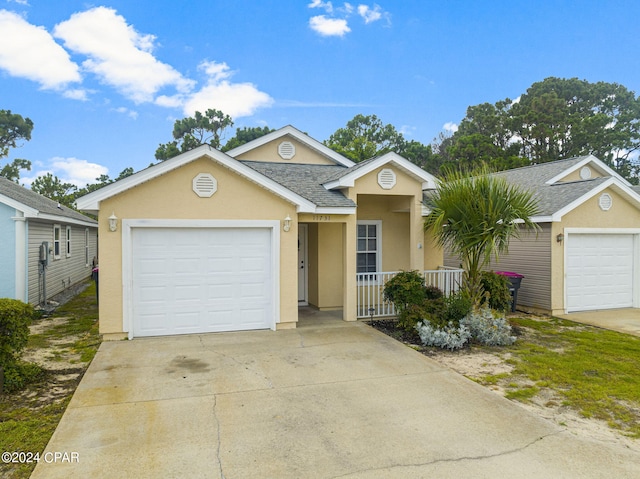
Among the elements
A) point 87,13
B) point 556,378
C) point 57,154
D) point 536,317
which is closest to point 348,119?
point 57,154

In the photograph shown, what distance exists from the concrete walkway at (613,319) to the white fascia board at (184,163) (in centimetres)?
762

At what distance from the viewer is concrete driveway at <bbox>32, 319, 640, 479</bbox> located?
3834 millimetres

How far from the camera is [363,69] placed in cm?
2467

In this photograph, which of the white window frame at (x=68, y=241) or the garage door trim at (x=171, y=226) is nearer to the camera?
the garage door trim at (x=171, y=226)

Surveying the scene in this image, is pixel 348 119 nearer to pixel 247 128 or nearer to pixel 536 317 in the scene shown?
pixel 247 128

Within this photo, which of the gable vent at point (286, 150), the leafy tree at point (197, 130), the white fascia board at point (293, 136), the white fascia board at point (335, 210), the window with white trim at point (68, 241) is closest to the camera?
the white fascia board at point (335, 210)

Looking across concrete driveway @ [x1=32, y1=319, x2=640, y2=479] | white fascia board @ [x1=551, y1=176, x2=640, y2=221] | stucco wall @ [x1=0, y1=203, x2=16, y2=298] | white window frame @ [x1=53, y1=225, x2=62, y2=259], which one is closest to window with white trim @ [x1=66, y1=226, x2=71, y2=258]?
white window frame @ [x1=53, y1=225, x2=62, y2=259]

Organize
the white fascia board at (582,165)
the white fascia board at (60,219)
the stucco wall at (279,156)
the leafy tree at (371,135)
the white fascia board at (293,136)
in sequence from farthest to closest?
1. the leafy tree at (371,135)
2. the white fascia board at (582,165)
3. the stucco wall at (279,156)
4. the white fascia board at (293,136)
5. the white fascia board at (60,219)

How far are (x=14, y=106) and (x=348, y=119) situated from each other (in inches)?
1311

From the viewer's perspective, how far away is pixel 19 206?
1100cm

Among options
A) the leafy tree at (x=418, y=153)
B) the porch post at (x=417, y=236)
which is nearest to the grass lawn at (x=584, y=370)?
the porch post at (x=417, y=236)

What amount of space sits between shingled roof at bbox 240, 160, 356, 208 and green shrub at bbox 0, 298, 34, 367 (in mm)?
4946

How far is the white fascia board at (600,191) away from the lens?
11188 mm

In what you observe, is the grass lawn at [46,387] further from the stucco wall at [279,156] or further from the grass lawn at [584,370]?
the stucco wall at [279,156]
